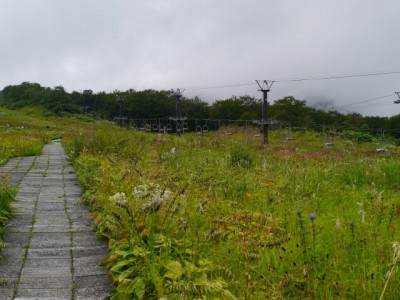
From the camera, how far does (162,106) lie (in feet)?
303

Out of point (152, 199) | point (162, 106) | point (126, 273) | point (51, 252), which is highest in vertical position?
point (162, 106)

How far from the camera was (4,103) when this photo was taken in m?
91.6

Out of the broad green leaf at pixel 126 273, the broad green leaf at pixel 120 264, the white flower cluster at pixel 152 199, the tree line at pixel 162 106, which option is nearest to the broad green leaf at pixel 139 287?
the broad green leaf at pixel 126 273

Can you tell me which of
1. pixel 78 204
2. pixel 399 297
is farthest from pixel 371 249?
pixel 78 204

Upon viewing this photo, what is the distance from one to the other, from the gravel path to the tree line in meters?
73.8

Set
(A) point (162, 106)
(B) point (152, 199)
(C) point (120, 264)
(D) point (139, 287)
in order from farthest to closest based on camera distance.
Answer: (A) point (162, 106) < (B) point (152, 199) < (C) point (120, 264) < (D) point (139, 287)

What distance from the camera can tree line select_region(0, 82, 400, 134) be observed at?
8138cm

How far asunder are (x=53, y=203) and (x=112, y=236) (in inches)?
88.0

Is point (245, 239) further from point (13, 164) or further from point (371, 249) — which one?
point (13, 164)

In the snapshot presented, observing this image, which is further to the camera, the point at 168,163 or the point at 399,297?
the point at 168,163

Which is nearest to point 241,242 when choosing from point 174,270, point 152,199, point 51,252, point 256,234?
point 256,234

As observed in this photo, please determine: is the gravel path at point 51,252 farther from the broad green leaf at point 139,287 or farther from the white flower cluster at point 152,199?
the white flower cluster at point 152,199

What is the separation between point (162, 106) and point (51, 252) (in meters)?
89.6

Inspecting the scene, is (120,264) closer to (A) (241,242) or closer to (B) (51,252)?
(B) (51,252)
